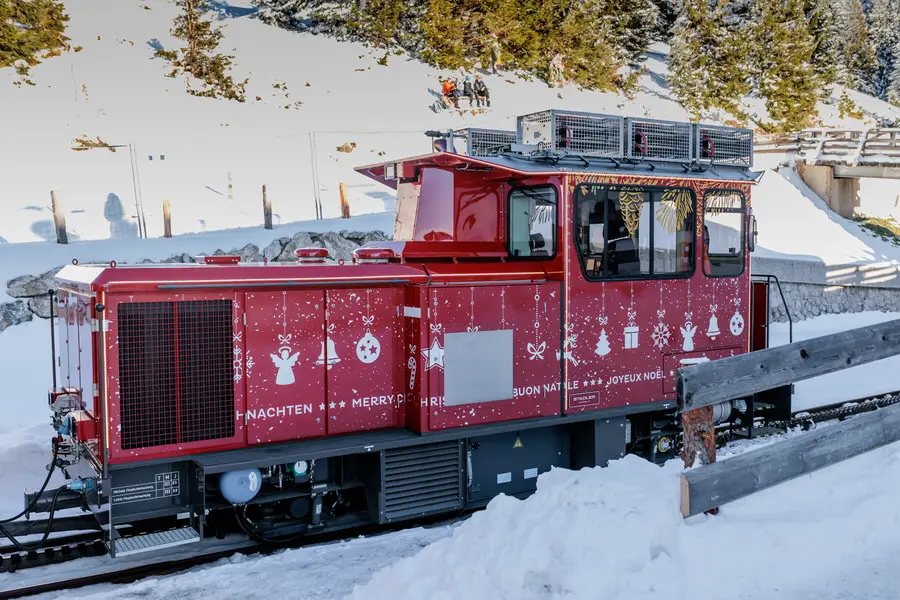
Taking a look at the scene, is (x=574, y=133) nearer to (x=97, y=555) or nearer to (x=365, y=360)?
(x=365, y=360)

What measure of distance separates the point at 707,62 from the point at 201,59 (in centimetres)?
2669

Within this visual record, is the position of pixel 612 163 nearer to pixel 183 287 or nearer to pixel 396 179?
pixel 396 179

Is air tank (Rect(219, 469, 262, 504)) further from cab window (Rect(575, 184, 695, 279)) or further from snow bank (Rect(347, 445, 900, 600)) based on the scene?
cab window (Rect(575, 184, 695, 279))

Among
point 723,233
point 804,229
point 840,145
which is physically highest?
point 840,145

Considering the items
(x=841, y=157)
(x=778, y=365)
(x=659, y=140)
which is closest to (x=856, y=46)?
(x=841, y=157)

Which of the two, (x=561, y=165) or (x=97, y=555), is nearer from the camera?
(x=97, y=555)

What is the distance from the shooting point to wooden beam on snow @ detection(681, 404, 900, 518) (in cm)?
452

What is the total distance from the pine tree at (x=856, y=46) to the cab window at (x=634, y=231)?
185 feet

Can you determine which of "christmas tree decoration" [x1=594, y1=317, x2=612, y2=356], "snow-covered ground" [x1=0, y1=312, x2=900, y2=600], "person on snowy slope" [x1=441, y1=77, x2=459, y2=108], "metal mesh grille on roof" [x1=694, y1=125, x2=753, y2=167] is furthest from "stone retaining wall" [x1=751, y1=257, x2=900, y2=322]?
"snow-covered ground" [x1=0, y1=312, x2=900, y2=600]

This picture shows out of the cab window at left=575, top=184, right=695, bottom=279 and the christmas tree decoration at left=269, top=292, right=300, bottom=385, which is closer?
the christmas tree decoration at left=269, top=292, right=300, bottom=385

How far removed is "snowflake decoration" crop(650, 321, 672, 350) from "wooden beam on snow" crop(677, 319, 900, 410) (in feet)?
10.7

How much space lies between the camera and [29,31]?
27.6m

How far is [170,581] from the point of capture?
623 cm

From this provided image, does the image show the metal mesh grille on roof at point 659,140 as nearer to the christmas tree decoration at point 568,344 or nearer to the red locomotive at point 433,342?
the red locomotive at point 433,342
